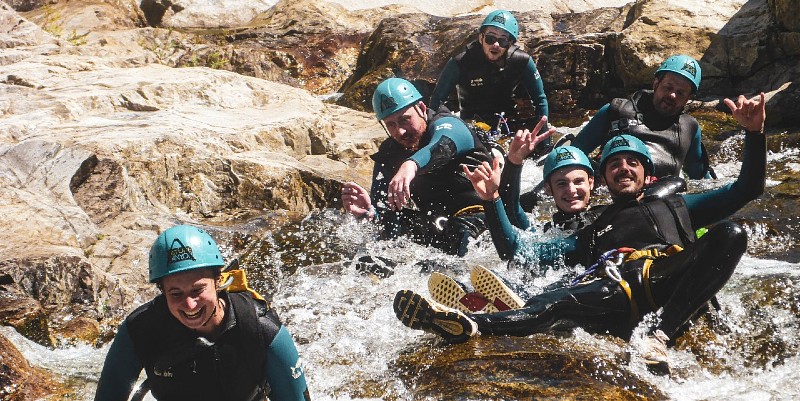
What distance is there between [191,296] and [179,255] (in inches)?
7.2

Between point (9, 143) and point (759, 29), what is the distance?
9.56 meters

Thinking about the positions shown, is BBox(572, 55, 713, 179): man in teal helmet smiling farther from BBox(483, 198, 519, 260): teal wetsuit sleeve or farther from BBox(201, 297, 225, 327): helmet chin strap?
BBox(201, 297, 225, 327): helmet chin strap

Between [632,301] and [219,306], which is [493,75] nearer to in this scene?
[632,301]

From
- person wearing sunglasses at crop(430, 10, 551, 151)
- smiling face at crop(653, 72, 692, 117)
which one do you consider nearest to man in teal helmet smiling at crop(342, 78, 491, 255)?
smiling face at crop(653, 72, 692, 117)

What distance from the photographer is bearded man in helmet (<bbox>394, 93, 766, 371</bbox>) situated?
4992 millimetres

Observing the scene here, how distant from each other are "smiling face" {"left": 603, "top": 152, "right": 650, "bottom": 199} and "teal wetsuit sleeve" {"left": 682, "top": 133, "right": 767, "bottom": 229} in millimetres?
351

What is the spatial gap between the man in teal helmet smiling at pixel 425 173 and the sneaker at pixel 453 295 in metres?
0.97

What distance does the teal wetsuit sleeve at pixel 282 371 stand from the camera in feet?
12.8

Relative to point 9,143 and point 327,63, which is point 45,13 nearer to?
point 327,63

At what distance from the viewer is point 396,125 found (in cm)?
688

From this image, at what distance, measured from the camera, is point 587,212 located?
5.96 meters

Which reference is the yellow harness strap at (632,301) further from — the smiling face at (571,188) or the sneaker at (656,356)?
the smiling face at (571,188)

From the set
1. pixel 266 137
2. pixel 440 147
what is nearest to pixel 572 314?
pixel 440 147

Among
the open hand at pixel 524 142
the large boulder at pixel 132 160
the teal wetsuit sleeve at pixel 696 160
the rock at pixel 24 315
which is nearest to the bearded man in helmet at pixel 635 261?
the open hand at pixel 524 142
